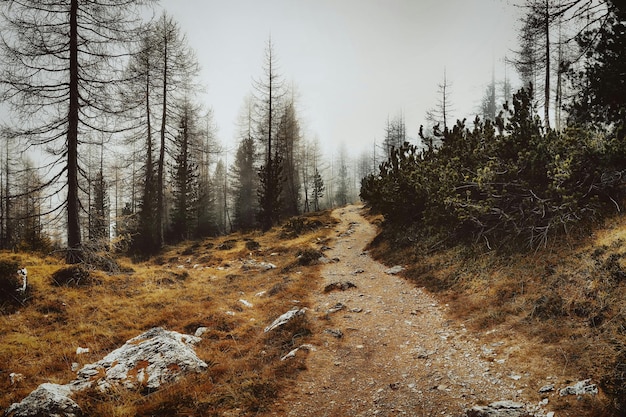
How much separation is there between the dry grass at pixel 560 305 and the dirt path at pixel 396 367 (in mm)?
443

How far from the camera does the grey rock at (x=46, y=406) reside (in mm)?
3592

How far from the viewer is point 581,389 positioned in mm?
3408

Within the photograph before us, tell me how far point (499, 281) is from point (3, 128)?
1425cm

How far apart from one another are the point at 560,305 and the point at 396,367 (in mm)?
3075

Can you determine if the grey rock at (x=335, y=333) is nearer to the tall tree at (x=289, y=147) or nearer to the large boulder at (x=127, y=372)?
the large boulder at (x=127, y=372)

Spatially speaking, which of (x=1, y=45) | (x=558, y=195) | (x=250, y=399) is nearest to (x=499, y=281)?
(x=558, y=195)

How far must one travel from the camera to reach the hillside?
399 centimetres

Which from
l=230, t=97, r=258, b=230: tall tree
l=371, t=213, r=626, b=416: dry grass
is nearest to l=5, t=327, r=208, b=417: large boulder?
l=371, t=213, r=626, b=416: dry grass

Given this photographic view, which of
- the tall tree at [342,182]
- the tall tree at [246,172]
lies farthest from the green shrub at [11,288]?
the tall tree at [342,182]

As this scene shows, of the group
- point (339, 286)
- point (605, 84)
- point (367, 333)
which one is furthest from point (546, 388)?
point (605, 84)

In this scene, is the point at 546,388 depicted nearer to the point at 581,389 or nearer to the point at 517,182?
the point at 581,389

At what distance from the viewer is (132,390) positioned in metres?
4.44

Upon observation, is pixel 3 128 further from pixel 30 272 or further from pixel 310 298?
pixel 310 298

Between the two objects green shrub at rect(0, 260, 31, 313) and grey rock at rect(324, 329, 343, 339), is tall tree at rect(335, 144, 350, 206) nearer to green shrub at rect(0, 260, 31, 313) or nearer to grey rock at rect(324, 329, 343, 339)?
grey rock at rect(324, 329, 343, 339)
